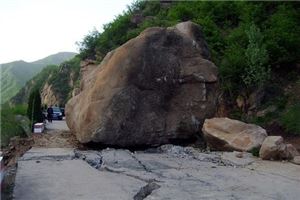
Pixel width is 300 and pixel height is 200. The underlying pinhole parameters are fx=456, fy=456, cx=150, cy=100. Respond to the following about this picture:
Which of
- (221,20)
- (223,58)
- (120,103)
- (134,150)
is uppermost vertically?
(221,20)

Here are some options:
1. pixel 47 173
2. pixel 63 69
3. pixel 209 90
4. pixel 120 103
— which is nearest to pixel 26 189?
pixel 47 173

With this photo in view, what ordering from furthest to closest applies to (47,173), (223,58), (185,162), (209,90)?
(223,58)
(209,90)
(185,162)
(47,173)

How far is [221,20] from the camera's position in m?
28.0

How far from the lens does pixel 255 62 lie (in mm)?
19391

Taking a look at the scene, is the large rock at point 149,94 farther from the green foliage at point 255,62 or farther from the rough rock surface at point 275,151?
the rough rock surface at point 275,151

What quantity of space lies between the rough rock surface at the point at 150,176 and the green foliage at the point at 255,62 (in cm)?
679

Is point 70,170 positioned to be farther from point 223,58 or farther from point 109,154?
point 223,58

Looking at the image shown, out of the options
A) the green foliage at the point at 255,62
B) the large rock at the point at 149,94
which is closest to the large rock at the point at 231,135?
the large rock at the point at 149,94

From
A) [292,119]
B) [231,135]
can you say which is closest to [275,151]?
[231,135]

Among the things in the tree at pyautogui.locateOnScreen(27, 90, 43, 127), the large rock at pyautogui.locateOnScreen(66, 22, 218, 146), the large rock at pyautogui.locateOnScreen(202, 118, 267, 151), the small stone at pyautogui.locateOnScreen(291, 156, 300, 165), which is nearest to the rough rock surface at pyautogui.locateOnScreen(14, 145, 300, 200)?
the small stone at pyautogui.locateOnScreen(291, 156, 300, 165)

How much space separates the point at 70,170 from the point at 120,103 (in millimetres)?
4790

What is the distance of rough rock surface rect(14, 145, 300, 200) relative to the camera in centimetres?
807

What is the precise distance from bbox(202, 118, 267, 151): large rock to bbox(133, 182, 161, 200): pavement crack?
567 cm

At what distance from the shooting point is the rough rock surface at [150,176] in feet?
26.5
